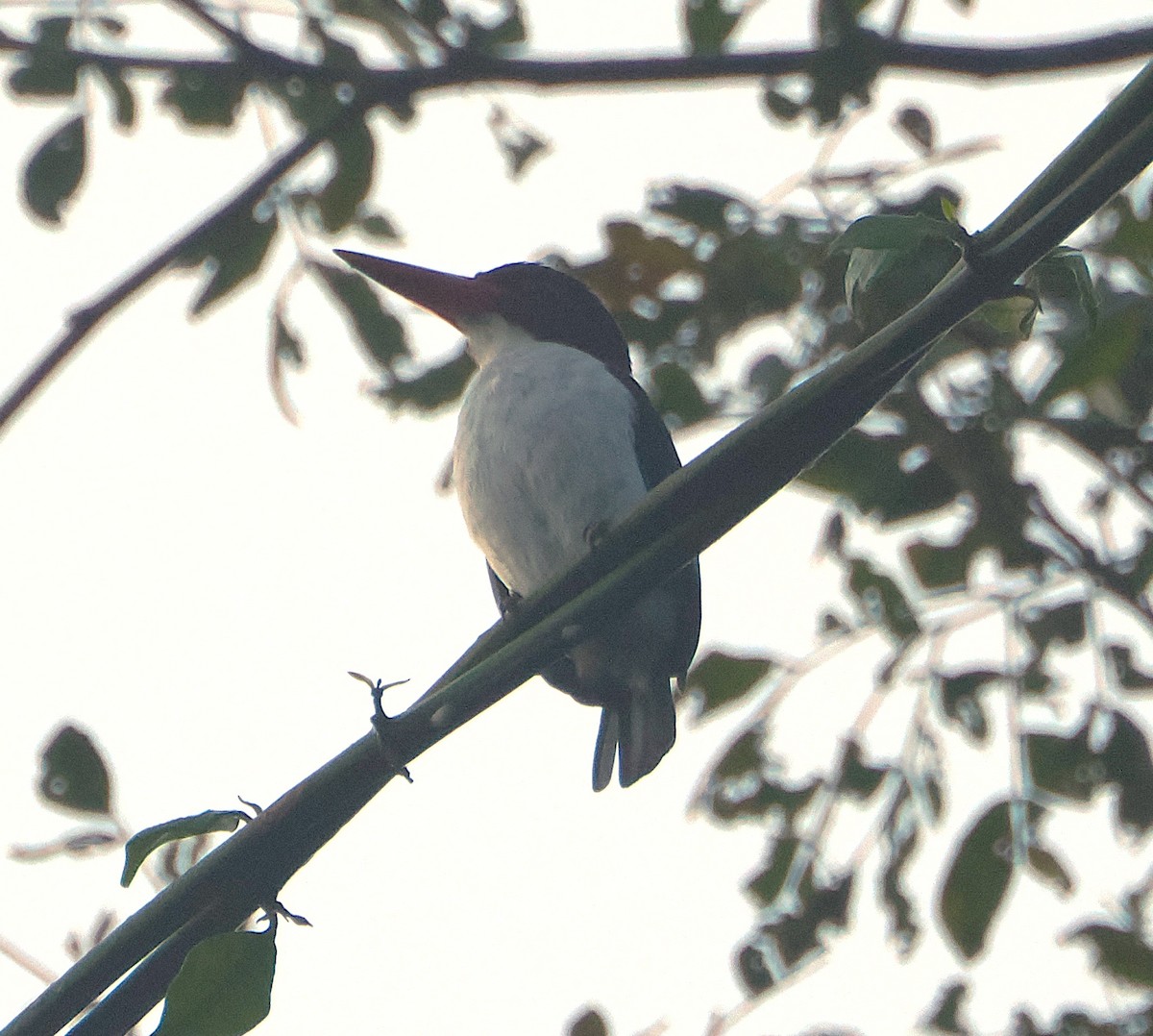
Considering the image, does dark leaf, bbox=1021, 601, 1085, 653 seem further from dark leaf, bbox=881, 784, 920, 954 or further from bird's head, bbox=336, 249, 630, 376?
bird's head, bbox=336, 249, 630, 376

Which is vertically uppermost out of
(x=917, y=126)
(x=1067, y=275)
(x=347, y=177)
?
(x=347, y=177)

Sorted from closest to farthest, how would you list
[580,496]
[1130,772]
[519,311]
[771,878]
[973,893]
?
[973,893], [1130,772], [771,878], [580,496], [519,311]

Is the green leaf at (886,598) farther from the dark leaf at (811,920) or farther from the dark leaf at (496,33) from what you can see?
the dark leaf at (496,33)

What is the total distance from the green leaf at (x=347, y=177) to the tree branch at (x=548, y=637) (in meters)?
1.78

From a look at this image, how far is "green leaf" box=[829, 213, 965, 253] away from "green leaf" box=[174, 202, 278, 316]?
5.75 feet

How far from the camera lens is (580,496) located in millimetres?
3354

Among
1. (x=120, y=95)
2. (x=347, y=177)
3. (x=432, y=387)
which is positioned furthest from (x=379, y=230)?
(x=120, y=95)

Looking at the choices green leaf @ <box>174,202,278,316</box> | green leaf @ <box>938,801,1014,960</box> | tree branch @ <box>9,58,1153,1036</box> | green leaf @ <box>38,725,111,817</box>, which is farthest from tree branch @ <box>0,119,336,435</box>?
green leaf @ <box>938,801,1014,960</box>

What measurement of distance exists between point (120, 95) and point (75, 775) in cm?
154

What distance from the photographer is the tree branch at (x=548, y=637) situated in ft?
4.33

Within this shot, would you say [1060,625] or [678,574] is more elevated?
[678,574]

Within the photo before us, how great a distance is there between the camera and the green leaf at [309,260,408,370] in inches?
121

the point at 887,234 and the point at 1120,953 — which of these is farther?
the point at 1120,953

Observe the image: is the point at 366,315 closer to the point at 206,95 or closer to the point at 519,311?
the point at 206,95
